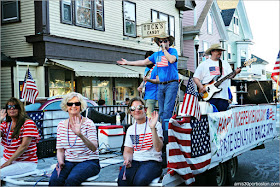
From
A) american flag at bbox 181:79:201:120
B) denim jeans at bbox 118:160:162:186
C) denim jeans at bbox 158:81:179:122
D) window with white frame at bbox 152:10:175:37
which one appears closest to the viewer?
denim jeans at bbox 118:160:162:186

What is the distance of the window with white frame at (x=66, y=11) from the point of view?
16766mm

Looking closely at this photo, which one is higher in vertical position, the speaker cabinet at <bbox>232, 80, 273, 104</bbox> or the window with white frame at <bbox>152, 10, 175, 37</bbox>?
the window with white frame at <bbox>152, 10, 175, 37</bbox>

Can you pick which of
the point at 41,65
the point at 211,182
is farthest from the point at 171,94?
the point at 41,65

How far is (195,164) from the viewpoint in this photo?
4.96 m

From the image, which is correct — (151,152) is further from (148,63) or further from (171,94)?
(148,63)

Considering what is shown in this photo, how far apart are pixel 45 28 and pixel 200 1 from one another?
840 inches

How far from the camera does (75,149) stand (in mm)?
5035

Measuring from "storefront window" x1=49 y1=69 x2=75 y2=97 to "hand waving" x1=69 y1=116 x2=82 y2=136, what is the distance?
12.1 metres

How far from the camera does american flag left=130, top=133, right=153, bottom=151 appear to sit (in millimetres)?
4898

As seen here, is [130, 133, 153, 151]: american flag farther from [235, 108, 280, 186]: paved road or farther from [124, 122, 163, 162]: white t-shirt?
[235, 108, 280, 186]: paved road

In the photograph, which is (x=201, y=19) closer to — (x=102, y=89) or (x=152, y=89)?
(x=102, y=89)

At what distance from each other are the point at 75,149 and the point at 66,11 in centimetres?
1306

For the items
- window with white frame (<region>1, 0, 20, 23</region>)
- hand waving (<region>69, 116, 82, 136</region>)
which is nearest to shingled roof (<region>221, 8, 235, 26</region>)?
window with white frame (<region>1, 0, 20, 23</region>)

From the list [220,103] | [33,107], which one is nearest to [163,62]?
[220,103]
